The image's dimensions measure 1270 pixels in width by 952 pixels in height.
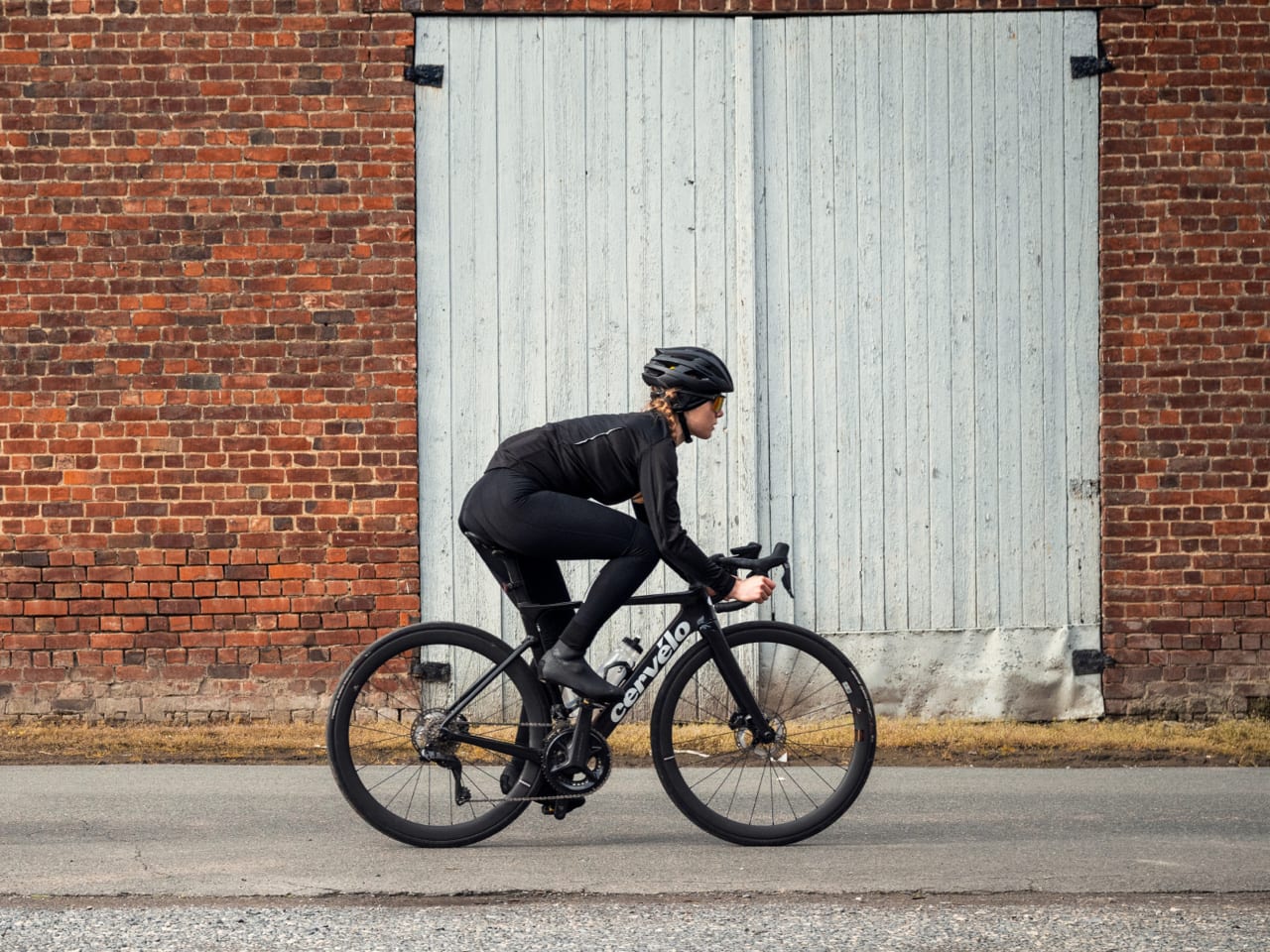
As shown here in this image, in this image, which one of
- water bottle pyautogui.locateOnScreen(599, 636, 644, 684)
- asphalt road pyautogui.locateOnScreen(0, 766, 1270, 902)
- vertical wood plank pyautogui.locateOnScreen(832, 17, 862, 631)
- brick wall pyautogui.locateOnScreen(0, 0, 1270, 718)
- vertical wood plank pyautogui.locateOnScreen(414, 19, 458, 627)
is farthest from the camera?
vertical wood plank pyautogui.locateOnScreen(832, 17, 862, 631)

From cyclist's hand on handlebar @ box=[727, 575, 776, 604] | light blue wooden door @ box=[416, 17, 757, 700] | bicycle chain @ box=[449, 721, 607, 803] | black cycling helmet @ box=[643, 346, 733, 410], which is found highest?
light blue wooden door @ box=[416, 17, 757, 700]

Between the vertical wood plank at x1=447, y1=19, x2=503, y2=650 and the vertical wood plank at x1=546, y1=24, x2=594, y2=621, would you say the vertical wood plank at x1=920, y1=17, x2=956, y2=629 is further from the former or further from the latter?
the vertical wood plank at x1=447, y1=19, x2=503, y2=650

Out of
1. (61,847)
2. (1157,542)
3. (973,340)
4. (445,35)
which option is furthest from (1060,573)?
(61,847)

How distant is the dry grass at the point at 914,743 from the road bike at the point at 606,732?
2.20 m

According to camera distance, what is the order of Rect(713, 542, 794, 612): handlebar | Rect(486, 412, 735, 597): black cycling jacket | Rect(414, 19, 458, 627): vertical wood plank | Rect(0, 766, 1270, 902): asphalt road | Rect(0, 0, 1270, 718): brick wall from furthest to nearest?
Rect(414, 19, 458, 627): vertical wood plank, Rect(0, 0, 1270, 718): brick wall, Rect(713, 542, 794, 612): handlebar, Rect(486, 412, 735, 597): black cycling jacket, Rect(0, 766, 1270, 902): asphalt road

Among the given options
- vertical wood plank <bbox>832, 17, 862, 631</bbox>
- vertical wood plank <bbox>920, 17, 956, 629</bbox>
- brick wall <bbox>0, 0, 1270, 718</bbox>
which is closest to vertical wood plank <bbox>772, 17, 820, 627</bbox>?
vertical wood plank <bbox>832, 17, 862, 631</bbox>

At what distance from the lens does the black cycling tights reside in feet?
17.5

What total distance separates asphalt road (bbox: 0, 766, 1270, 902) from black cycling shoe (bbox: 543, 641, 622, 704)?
56 cm

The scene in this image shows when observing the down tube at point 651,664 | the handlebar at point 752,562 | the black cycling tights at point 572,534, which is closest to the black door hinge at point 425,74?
the black cycling tights at point 572,534

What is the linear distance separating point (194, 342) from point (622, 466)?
3890 millimetres

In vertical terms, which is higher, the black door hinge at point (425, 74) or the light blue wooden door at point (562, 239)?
the black door hinge at point (425, 74)

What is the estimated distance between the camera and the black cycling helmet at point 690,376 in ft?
17.9

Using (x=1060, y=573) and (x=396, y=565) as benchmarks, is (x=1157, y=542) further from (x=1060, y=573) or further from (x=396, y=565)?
(x=396, y=565)

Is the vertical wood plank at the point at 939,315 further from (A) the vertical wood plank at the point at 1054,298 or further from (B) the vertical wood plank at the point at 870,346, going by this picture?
(A) the vertical wood plank at the point at 1054,298
